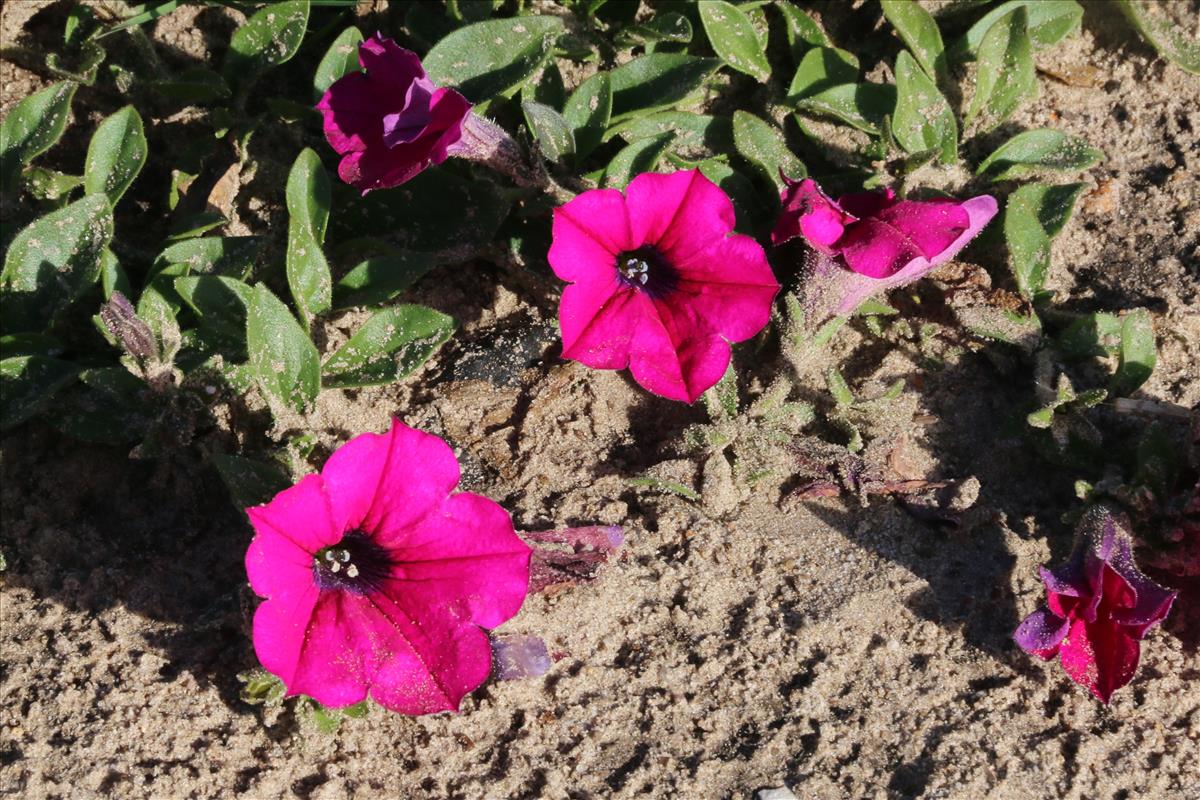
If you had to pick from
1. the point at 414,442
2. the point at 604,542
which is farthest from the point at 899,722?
the point at 414,442

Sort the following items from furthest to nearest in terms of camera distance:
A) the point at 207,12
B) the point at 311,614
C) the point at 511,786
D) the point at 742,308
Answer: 1. the point at 207,12
2. the point at 742,308
3. the point at 511,786
4. the point at 311,614

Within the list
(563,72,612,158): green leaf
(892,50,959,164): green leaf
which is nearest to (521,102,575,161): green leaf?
(563,72,612,158): green leaf

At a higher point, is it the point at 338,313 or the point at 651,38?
the point at 651,38

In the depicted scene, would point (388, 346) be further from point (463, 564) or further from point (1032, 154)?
point (1032, 154)

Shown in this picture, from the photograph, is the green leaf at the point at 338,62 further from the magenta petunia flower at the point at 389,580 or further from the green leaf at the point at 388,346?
the magenta petunia flower at the point at 389,580

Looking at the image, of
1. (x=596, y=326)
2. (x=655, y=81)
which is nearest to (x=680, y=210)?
(x=596, y=326)

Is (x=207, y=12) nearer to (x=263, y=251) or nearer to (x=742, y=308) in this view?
(x=263, y=251)

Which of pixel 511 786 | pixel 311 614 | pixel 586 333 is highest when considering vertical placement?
pixel 586 333
